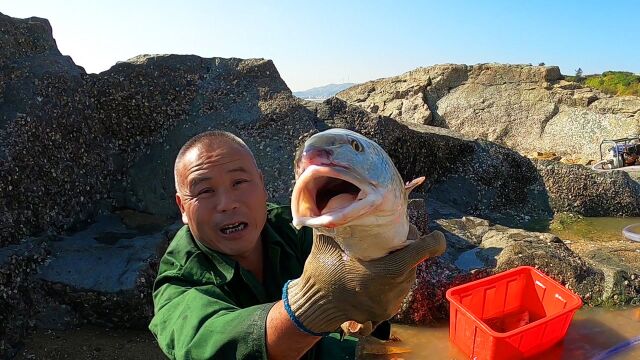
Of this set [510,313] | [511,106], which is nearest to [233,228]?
[510,313]

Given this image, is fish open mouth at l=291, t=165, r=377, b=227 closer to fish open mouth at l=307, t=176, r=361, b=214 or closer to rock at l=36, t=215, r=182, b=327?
fish open mouth at l=307, t=176, r=361, b=214

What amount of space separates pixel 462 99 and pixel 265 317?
1479 centimetres

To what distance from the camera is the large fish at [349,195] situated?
1071 mm

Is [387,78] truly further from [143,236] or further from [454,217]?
[143,236]

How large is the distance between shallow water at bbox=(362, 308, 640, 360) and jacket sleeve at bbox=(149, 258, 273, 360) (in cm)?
263

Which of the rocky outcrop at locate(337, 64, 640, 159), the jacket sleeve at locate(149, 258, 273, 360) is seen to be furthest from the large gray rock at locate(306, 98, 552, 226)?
the rocky outcrop at locate(337, 64, 640, 159)

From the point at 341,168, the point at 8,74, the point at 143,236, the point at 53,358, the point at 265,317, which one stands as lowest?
the point at 53,358

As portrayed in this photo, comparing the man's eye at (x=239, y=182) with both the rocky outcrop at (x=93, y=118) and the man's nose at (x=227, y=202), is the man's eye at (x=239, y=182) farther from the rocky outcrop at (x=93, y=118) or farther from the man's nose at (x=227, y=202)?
the rocky outcrop at (x=93, y=118)

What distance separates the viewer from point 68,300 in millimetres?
4047

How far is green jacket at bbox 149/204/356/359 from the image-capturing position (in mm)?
1203

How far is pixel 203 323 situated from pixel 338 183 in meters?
0.49

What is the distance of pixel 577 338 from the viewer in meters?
4.10

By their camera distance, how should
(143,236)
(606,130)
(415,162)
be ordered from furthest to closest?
(606,130), (415,162), (143,236)

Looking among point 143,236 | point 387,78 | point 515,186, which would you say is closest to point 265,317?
point 143,236
